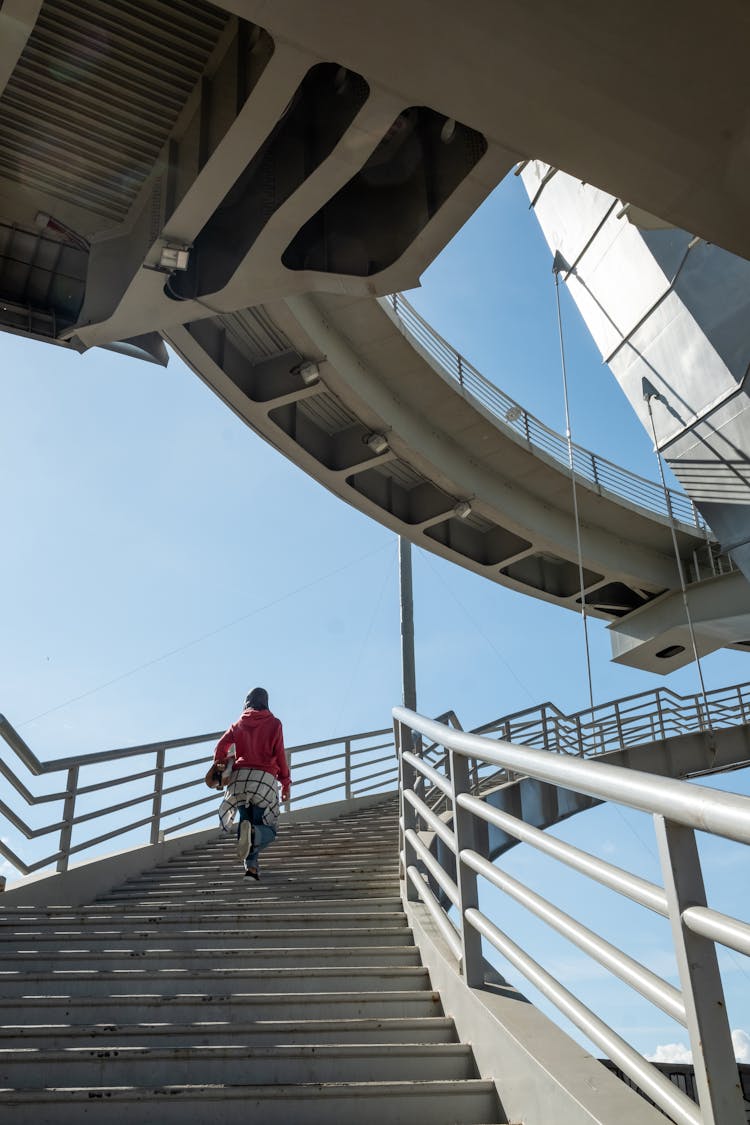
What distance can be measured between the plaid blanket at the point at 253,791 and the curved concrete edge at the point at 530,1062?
9.74 feet

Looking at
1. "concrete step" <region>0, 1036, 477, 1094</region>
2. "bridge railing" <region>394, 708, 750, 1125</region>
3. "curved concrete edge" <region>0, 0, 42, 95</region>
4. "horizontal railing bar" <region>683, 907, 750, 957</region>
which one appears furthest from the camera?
"curved concrete edge" <region>0, 0, 42, 95</region>

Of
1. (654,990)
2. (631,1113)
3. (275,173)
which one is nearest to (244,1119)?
(631,1113)

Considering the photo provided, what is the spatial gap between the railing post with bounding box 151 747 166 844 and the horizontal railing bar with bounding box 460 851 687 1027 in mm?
6788

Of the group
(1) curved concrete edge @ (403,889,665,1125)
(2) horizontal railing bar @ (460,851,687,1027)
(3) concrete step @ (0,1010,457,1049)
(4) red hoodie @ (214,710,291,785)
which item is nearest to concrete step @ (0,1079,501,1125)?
(1) curved concrete edge @ (403,889,665,1125)

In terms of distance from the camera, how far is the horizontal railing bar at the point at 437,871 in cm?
404

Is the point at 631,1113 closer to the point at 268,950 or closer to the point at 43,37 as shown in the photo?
the point at 268,950

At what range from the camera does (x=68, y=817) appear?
823cm

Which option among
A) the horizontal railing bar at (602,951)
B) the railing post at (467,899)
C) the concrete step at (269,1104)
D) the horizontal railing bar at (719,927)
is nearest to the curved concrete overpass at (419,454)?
the railing post at (467,899)

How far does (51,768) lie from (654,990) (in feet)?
23.0

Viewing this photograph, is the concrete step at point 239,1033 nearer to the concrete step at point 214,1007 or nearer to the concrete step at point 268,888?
the concrete step at point 214,1007

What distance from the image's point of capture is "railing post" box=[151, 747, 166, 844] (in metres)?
9.29

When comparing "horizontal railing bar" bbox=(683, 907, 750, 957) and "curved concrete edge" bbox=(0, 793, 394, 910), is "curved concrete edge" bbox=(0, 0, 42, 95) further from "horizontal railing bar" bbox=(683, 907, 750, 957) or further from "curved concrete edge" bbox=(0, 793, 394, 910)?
"horizontal railing bar" bbox=(683, 907, 750, 957)

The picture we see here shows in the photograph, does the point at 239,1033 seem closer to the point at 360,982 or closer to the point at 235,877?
the point at 360,982

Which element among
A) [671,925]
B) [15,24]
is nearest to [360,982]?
[671,925]
